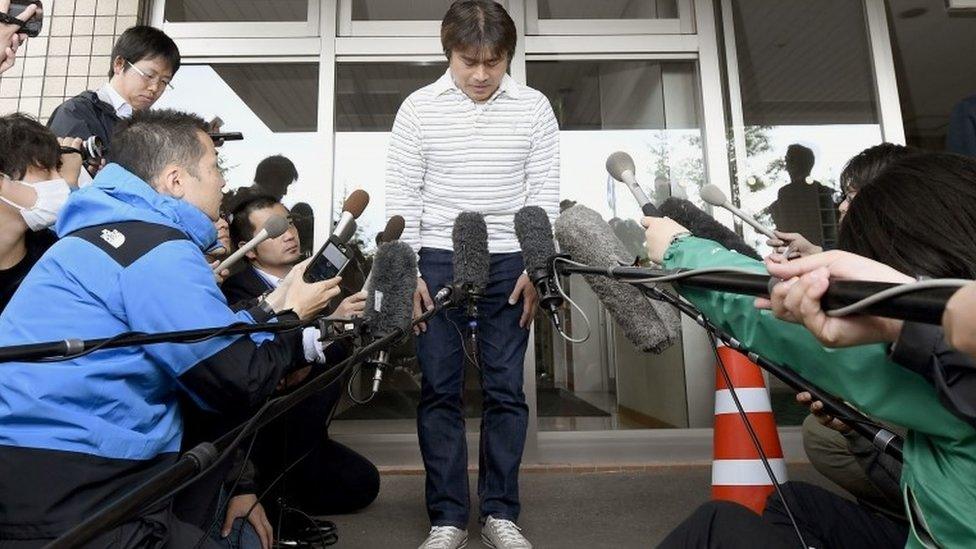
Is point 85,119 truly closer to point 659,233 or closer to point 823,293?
point 659,233

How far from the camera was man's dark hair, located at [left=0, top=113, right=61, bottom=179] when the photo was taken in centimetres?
189

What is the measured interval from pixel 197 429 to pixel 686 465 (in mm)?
2478

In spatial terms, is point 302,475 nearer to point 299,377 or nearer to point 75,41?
point 299,377

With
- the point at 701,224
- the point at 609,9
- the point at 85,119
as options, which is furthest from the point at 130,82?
the point at 609,9

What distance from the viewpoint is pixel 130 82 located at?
263 cm

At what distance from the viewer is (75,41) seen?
136 inches

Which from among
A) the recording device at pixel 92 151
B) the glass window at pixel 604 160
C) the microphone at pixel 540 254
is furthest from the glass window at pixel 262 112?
the microphone at pixel 540 254

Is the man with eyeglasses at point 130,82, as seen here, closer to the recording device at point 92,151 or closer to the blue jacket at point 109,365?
the recording device at point 92,151

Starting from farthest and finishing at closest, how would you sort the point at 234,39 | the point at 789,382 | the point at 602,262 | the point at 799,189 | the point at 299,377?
the point at 799,189
the point at 234,39
the point at 299,377
the point at 602,262
the point at 789,382

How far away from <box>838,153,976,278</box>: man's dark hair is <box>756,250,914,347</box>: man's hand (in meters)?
0.15

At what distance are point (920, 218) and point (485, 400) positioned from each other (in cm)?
159

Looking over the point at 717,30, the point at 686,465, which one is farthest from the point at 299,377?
the point at 717,30

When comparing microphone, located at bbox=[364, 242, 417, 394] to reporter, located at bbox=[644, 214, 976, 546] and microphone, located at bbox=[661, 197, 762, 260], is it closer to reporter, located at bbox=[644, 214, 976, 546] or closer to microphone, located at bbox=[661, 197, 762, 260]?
microphone, located at bbox=[661, 197, 762, 260]

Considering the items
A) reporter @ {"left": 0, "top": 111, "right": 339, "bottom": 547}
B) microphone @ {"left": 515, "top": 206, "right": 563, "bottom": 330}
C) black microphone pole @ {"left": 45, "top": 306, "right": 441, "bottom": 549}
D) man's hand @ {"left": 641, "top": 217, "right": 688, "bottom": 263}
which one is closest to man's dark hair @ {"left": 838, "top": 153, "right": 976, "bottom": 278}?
man's hand @ {"left": 641, "top": 217, "right": 688, "bottom": 263}
